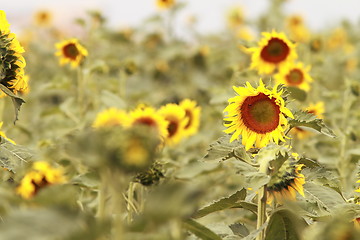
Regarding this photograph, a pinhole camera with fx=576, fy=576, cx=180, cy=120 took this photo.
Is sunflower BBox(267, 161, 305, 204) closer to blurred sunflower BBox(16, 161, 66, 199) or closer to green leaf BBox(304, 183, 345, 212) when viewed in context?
green leaf BBox(304, 183, 345, 212)

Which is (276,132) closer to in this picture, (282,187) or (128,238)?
(282,187)

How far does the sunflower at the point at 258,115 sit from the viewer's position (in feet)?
4.50

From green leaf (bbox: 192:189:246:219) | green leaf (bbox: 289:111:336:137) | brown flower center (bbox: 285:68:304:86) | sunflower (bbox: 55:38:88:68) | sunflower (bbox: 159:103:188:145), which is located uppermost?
sunflower (bbox: 55:38:88:68)

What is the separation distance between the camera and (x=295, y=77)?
2.50m

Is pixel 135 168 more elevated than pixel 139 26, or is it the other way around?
pixel 139 26

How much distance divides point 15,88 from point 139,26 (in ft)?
10.4

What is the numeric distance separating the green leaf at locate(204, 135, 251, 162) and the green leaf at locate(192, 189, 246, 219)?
76 mm

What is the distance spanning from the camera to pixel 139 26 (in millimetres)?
4441

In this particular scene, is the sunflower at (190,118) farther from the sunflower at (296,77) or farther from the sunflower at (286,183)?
the sunflower at (286,183)

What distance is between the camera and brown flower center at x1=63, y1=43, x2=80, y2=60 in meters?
2.61

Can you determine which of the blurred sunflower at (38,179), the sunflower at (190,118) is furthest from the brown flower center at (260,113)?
the sunflower at (190,118)

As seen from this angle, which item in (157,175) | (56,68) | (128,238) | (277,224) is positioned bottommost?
(128,238)

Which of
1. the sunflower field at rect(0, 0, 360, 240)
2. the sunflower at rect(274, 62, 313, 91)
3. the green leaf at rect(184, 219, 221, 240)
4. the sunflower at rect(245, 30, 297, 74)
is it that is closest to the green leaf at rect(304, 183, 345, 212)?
the sunflower field at rect(0, 0, 360, 240)

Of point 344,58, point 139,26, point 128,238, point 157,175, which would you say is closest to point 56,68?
point 139,26
